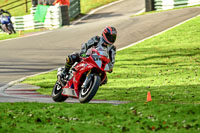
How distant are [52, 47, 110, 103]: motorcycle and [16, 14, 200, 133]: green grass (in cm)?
65

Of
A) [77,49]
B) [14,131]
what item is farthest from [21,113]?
[77,49]

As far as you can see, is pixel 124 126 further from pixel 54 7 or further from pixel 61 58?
pixel 54 7

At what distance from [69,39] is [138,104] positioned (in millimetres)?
21240

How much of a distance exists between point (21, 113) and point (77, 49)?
702 inches

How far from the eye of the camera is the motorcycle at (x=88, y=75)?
36.8ft

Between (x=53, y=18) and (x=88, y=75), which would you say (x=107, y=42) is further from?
(x=53, y=18)

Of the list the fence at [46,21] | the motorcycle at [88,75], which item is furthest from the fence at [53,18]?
the motorcycle at [88,75]

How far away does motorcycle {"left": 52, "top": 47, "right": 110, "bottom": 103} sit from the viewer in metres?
11.2

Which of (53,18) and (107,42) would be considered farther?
(53,18)

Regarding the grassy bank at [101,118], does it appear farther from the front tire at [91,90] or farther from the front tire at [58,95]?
the front tire at [58,95]

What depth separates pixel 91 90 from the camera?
1112cm

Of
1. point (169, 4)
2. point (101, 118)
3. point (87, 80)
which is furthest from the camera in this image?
point (169, 4)

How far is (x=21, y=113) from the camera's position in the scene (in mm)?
10008

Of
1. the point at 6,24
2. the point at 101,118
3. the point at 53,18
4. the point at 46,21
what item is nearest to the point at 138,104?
the point at 101,118
